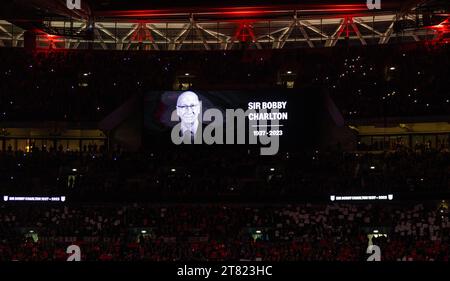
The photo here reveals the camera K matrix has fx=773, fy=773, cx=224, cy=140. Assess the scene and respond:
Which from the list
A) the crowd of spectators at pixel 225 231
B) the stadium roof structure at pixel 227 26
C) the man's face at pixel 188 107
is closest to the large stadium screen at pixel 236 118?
the man's face at pixel 188 107

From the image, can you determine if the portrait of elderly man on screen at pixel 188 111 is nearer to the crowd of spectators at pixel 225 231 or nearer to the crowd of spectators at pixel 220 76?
the crowd of spectators at pixel 220 76

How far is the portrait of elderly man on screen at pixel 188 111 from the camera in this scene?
3862 cm

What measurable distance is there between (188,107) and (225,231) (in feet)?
23.8

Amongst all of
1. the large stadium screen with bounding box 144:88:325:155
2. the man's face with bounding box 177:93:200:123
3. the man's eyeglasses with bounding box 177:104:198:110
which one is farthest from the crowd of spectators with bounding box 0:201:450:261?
the man's eyeglasses with bounding box 177:104:198:110

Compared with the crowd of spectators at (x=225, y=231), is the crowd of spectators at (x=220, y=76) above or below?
above

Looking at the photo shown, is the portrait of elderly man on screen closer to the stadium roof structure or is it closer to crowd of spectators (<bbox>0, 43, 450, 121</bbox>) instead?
crowd of spectators (<bbox>0, 43, 450, 121</bbox>)

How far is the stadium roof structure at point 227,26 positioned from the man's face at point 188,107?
6.87 meters

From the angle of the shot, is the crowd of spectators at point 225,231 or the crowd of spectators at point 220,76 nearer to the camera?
the crowd of spectators at point 225,231

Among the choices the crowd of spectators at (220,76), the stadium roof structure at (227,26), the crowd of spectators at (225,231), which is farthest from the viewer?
the stadium roof structure at (227,26)

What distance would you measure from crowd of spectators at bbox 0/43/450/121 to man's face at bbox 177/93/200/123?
1.27 metres

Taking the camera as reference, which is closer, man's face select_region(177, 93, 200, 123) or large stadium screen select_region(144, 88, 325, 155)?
large stadium screen select_region(144, 88, 325, 155)

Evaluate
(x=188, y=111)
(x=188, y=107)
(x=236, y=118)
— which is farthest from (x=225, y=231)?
(x=188, y=107)

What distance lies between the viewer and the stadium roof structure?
43.4 metres
